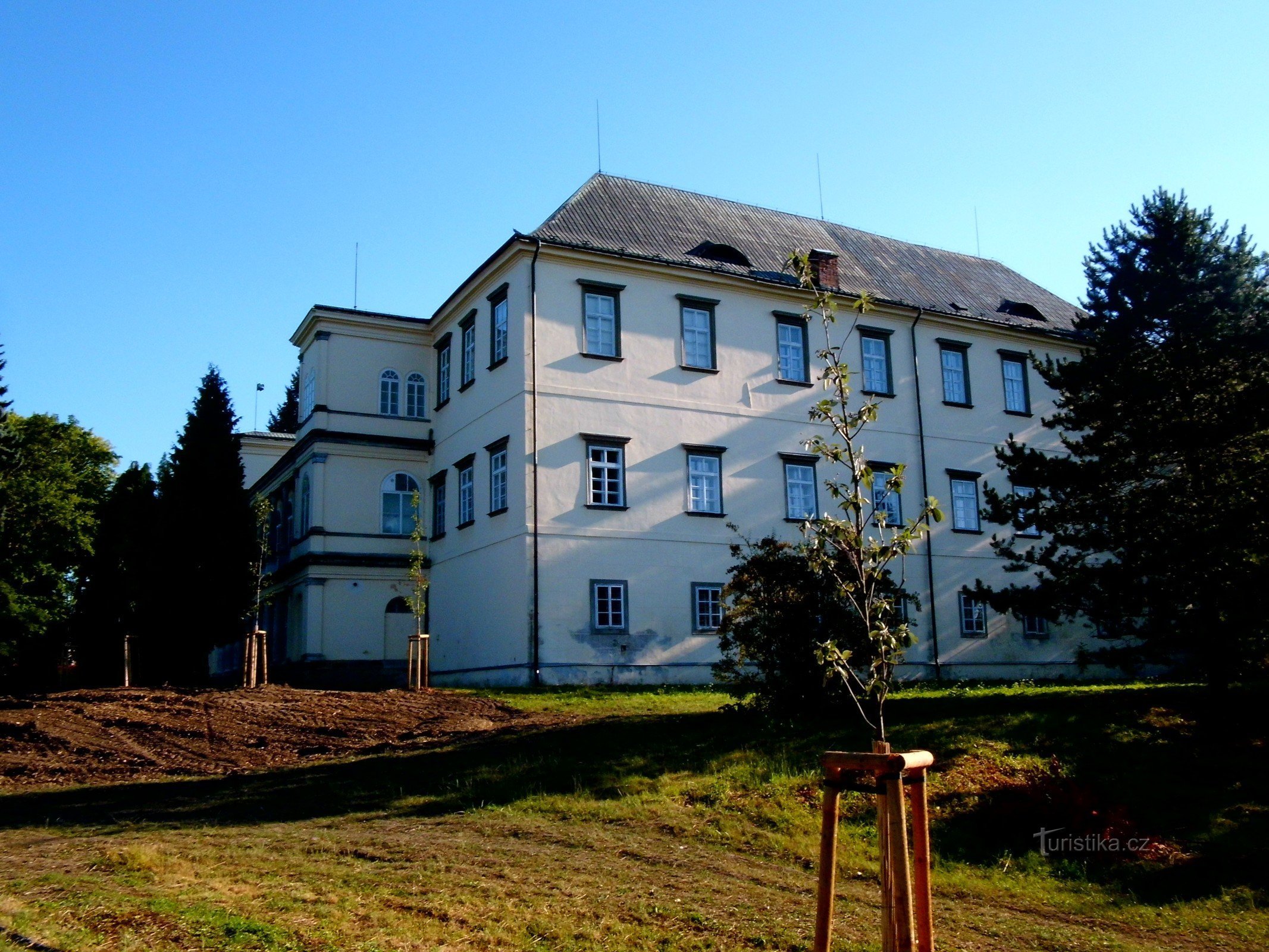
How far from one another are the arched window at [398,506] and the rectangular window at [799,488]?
1027 cm

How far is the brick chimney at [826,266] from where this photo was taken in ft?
105

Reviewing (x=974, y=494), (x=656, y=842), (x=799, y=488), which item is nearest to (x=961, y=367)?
(x=974, y=494)

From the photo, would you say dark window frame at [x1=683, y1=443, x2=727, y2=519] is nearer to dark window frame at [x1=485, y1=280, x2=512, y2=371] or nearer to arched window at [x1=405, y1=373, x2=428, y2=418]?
dark window frame at [x1=485, y1=280, x2=512, y2=371]

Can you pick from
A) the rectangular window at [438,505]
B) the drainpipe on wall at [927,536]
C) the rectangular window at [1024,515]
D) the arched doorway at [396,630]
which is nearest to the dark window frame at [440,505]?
the rectangular window at [438,505]

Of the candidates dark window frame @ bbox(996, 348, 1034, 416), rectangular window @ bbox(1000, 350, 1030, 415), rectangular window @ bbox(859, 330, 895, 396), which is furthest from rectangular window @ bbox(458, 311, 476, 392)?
rectangular window @ bbox(1000, 350, 1030, 415)

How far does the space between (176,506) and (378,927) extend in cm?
2349

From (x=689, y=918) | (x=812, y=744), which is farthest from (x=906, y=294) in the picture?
(x=689, y=918)

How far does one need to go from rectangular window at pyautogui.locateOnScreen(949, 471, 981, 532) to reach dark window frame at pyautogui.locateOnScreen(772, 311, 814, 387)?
212 inches

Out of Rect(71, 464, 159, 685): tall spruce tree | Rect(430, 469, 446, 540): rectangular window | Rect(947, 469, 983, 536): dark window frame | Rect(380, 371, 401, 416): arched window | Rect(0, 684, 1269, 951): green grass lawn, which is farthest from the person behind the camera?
Rect(71, 464, 159, 685): tall spruce tree

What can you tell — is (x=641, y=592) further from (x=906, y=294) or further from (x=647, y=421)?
(x=906, y=294)

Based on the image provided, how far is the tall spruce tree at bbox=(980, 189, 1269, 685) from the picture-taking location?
1623 centimetres

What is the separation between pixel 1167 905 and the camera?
10.1m

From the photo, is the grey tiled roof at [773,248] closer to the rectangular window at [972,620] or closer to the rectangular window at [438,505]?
the rectangular window at [438,505]

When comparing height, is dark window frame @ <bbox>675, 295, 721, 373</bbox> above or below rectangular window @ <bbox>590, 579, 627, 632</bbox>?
above
